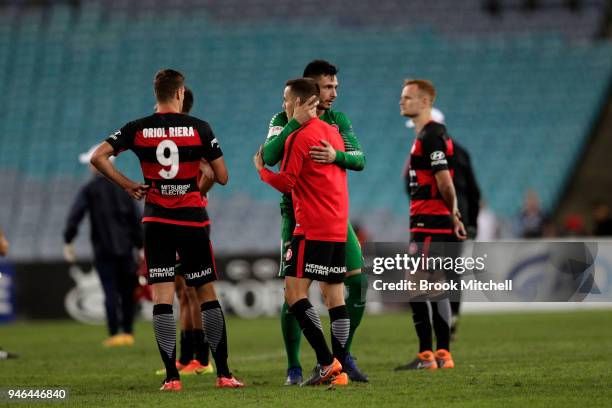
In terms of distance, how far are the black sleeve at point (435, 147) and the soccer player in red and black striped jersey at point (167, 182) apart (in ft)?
6.01

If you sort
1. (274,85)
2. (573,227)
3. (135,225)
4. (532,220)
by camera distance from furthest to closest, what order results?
(274,85)
(573,227)
(532,220)
(135,225)

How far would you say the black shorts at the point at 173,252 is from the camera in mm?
6988

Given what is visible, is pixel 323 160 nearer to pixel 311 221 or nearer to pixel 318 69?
pixel 311 221

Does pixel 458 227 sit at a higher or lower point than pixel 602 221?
lower

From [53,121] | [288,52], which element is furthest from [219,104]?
[53,121]

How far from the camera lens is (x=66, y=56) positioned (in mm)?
26250

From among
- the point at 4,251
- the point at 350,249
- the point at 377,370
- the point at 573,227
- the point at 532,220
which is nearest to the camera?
the point at 350,249

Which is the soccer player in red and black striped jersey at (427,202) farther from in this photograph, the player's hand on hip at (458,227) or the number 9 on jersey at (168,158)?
the number 9 on jersey at (168,158)

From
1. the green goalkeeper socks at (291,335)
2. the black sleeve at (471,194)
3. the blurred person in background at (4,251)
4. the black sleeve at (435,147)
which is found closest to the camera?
the green goalkeeper socks at (291,335)

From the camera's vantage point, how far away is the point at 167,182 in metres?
6.97

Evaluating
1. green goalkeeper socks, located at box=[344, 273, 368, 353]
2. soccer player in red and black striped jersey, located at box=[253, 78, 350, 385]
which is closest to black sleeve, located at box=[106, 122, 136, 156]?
soccer player in red and black striped jersey, located at box=[253, 78, 350, 385]

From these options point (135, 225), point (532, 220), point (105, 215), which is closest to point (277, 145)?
point (135, 225)

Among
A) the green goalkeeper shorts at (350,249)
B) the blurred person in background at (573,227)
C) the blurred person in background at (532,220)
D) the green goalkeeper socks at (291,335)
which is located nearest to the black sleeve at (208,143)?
the green goalkeeper shorts at (350,249)

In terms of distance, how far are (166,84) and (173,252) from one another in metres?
1.06
